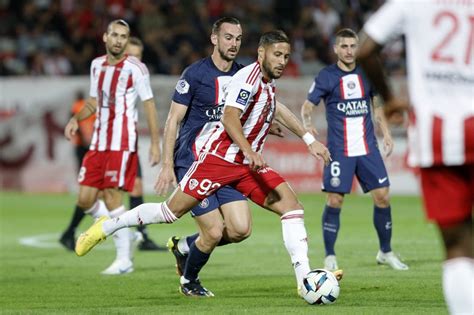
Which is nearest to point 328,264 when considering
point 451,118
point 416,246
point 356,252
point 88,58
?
point 356,252

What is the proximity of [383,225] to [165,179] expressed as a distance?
3.26m

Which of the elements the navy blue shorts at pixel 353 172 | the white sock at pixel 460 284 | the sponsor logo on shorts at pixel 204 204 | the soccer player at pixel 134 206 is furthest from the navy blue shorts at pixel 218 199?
the white sock at pixel 460 284

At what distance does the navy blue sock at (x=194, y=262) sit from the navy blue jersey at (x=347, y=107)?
279 cm

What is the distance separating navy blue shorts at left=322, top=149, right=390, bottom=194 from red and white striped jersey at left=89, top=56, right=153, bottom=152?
2052 millimetres

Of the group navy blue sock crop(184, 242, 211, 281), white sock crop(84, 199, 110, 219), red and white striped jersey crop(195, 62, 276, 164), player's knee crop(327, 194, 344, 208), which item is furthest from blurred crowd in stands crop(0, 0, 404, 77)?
red and white striped jersey crop(195, 62, 276, 164)

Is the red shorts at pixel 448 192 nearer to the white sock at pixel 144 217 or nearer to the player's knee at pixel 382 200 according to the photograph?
the white sock at pixel 144 217

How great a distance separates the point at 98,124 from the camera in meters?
11.9

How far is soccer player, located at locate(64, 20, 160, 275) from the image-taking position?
11.6 meters

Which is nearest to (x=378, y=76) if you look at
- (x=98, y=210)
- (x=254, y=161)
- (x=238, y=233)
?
(x=254, y=161)

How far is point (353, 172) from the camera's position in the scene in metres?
11.5

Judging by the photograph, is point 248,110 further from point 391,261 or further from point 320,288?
point 391,261

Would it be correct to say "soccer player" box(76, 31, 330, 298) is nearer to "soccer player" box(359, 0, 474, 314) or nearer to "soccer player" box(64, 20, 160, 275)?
"soccer player" box(64, 20, 160, 275)

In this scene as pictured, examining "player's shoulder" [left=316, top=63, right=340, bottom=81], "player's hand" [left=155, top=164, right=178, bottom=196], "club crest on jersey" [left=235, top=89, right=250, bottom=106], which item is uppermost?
"club crest on jersey" [left=235, top=89, right=250, bottom=106]

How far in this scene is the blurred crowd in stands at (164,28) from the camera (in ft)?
80.6
